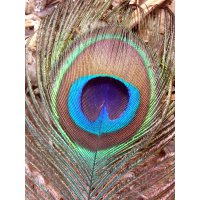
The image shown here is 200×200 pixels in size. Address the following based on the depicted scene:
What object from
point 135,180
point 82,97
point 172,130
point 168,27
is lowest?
point 135,180

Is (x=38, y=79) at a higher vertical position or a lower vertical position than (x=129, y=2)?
lower

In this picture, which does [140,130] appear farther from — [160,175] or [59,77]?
[59,77]

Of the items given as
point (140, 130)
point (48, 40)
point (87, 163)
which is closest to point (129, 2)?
point (48, 40)

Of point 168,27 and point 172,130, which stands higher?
point 168,27

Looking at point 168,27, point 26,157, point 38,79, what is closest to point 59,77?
point 38,79

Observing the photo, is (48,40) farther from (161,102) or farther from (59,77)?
(161,102)
